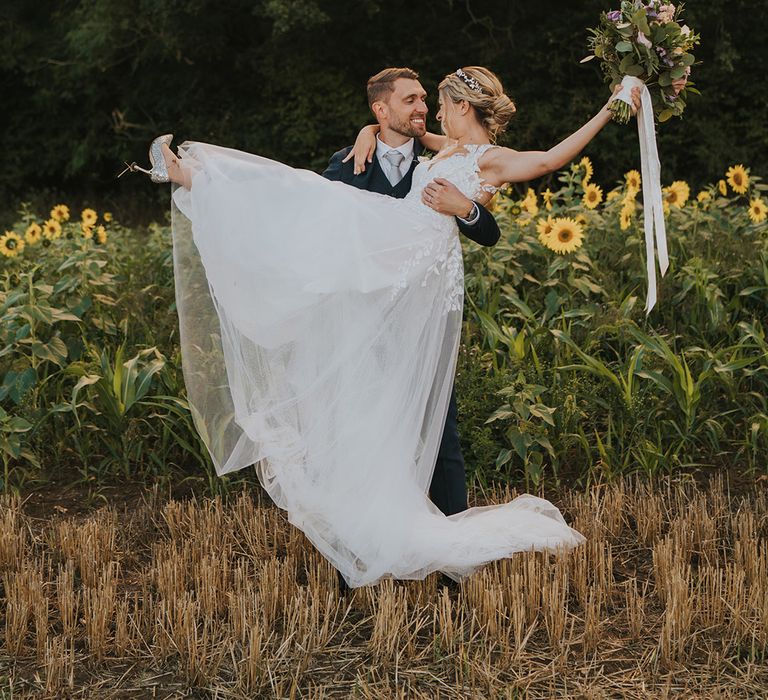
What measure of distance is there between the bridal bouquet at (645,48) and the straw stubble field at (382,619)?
5.21 feet

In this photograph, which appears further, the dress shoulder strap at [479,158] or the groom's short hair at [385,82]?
the groom's short hair at [385,82]

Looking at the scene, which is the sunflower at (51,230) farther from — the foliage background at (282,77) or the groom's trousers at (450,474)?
the foliage background at (282,77)

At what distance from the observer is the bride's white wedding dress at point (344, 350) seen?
3697 mm

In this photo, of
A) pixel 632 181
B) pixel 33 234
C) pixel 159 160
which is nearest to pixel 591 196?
pixel 632 181

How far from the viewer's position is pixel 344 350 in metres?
3.71

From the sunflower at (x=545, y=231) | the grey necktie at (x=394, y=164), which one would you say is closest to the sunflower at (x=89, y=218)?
the sunflower at (x=545, y=231)

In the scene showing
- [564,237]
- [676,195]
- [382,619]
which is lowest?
[382,619]

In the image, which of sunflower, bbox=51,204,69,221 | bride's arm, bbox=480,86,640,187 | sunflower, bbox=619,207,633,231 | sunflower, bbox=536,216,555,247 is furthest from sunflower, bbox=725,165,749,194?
sunflower, bbox=51,204,69,221

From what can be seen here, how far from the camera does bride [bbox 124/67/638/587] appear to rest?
370 cm

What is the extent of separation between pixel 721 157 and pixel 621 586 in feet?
37.5

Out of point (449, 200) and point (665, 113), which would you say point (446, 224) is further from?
point (665, 113)

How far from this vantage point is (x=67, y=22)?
17.3m

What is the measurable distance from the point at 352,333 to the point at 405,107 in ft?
2.76

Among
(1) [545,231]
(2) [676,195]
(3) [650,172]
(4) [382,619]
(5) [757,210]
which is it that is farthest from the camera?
(2) [676,195]
